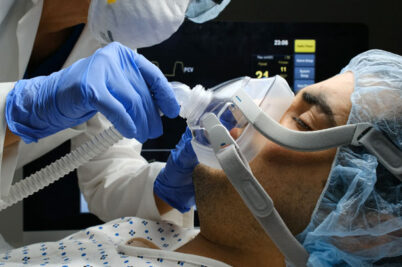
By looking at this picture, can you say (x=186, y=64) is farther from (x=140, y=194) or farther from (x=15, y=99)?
(x=15, y=99)

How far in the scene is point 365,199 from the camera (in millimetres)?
1148

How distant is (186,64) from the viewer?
2404 millimetres

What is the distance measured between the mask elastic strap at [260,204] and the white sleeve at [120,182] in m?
0.54

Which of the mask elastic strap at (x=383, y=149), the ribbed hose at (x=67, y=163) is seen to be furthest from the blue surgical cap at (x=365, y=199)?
the ribbed hose at (x=67, y=163)

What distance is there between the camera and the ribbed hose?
1348mm

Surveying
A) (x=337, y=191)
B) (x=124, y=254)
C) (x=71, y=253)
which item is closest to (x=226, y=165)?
(x=337, y=191)

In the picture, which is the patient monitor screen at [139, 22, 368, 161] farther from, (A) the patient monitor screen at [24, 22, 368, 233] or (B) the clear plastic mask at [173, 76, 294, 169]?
(B) the clear plastic mask at [173, 76, 294, 169]

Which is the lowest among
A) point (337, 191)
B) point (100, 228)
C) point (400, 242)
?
point (100, 228)

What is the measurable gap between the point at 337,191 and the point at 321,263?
0.20 metres

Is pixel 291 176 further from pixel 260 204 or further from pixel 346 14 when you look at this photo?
pixel 346 14

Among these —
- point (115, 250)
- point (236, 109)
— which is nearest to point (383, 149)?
point (236, 109)

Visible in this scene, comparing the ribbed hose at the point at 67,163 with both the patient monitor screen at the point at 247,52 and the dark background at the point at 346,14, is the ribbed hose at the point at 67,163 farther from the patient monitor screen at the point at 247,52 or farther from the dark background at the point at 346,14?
the dark background at the point at 346,14

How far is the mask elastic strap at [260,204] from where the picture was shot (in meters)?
1.20

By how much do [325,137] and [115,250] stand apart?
0.73 meters
